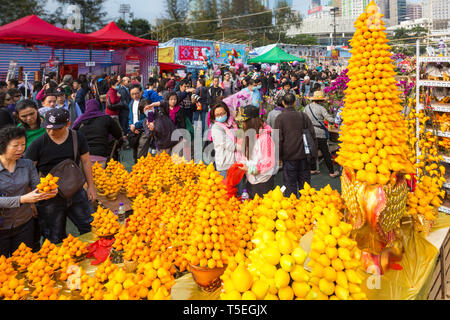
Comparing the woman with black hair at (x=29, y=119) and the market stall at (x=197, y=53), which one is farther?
the market stall at (x=197, y=53)

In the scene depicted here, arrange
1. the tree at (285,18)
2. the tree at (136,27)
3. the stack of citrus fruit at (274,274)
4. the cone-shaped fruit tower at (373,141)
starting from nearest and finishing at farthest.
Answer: the stack of citrus fruit at (274,274) → the cone-shaped fruit tower at (373,141) → the tree at (136,27) → the tree at (285,18)

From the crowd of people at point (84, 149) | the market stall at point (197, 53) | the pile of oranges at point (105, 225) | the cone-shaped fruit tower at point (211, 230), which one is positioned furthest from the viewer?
the market stall at point (197, 53)

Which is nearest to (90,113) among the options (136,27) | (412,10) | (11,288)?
(11,288)

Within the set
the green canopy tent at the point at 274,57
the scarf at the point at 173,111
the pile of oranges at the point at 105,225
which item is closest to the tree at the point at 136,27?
the green canopy tent at the point at 274,57

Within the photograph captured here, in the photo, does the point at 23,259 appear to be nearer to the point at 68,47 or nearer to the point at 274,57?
the point at 68,47

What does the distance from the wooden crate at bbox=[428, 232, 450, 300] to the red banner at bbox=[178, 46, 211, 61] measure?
17.5 meters

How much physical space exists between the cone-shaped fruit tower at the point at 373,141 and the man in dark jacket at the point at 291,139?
2522 mm

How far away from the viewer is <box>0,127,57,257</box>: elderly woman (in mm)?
2678

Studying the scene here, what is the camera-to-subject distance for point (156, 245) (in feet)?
7.59

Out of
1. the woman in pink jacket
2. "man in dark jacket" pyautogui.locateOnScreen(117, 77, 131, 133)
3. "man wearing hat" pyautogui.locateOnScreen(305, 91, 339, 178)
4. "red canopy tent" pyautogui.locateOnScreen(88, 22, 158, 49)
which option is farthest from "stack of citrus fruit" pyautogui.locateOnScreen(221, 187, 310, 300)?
"red canopy tent" pyautogui.locateOnScreen(88, 22, 158, 49)

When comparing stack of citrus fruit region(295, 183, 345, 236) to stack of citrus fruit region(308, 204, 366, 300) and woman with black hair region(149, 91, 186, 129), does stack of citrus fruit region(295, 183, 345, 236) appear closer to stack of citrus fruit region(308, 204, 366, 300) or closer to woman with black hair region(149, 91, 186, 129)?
stack of citrus fruit region(308, 204, 366, 300)

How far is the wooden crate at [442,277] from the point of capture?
224cm

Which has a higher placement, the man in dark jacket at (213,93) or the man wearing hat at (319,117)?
the man in dark jacket at (213,93)

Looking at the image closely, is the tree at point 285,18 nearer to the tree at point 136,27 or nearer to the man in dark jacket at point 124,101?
the tree at point 136,27
